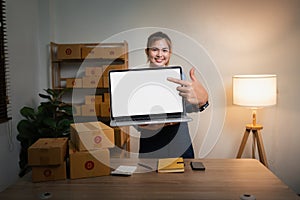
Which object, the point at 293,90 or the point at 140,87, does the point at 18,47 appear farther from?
the point at 293,90

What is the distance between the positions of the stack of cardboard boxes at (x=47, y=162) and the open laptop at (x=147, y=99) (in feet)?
1.04

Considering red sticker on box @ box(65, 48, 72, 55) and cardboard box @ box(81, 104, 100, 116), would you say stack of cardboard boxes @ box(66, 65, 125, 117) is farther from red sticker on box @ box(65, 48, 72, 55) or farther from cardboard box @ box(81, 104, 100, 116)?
red sticker on box @ box(65, 48, 72, 55)

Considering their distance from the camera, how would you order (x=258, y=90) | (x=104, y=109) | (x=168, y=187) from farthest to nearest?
(x=104, y=109)
(x=258, y=90)
(x=168, y=187)

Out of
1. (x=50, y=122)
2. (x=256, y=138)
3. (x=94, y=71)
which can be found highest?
(x=94, y=71)

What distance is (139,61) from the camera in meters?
3.20

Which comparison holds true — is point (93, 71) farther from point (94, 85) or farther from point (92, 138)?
point (92, 138)

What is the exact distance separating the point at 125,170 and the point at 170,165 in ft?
0.81

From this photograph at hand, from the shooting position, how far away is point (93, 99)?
2.95 m

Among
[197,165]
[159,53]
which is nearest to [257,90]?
[159,53]

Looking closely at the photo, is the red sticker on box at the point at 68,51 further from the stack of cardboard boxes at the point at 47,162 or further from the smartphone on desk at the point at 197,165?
the smartphone on desk at the point at 197,165

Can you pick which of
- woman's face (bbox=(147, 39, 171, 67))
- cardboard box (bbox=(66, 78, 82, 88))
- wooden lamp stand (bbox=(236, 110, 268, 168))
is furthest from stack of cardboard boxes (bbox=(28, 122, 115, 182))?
wooden lamp stand (bbox=(236, 110, 268, 168))

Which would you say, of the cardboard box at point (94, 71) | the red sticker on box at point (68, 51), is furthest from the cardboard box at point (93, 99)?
the red sticker on box at point (68, 51)

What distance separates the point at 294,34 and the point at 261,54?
0.39 metres

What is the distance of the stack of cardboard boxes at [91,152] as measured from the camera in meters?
1.47
